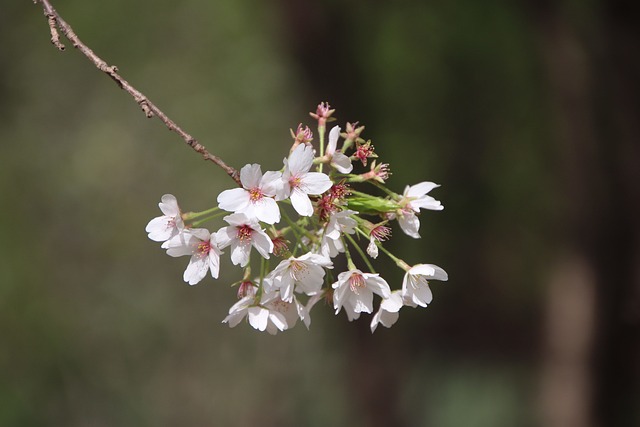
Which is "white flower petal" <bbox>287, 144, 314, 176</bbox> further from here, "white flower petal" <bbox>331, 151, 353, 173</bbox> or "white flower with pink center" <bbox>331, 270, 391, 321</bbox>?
"white flower with pink center" <bbox>331, 270, 391, 321</bbox>

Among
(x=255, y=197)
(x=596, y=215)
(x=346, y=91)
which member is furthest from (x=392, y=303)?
(x=346, y=91)

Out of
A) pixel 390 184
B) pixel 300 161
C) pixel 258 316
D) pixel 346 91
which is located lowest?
pixel 258 316

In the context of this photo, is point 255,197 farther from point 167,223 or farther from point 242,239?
point 167,223

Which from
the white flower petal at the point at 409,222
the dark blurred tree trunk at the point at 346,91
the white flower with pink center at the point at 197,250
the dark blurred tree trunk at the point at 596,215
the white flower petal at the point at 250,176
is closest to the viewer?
the white flower petal at the point at 250,176

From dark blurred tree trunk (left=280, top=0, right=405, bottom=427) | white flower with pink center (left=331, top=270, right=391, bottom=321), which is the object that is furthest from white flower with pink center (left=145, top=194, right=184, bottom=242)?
dark blurred tree trunk (left=280, top=0, right=405, bottom=427)

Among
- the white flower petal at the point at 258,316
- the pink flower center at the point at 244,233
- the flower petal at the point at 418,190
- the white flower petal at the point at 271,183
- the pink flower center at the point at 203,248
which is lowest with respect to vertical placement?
the white flower petal at the point at 258,316

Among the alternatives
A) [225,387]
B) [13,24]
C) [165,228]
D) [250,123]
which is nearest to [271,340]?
[225,387]

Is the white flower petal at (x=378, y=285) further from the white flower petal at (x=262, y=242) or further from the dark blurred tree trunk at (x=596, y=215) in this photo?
the dark blurred tree trunk at (x=596, y=215)

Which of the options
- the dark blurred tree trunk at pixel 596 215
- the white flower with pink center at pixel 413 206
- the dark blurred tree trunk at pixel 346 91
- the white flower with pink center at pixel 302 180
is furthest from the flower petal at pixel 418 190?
the dark blurred tree trunk at pixel 346 91

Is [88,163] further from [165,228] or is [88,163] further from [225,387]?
[165,228]
